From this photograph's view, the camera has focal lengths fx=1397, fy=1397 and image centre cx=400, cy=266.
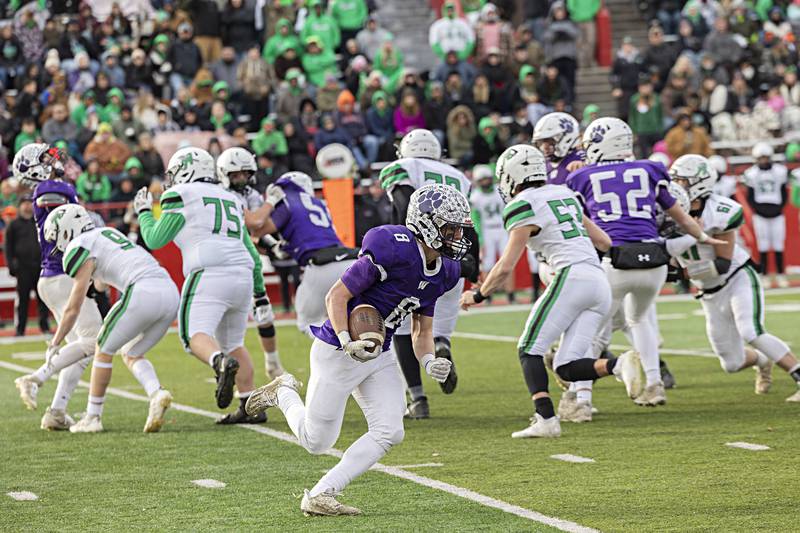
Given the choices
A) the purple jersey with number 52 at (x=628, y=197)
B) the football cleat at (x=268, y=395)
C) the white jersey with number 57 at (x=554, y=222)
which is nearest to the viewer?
the football cleat at (x=268, y=395)

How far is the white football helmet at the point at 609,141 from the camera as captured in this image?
8.54 m

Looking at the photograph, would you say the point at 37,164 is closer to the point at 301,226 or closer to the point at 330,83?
the point at 301,226

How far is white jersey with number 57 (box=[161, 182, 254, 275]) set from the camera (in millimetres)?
8297

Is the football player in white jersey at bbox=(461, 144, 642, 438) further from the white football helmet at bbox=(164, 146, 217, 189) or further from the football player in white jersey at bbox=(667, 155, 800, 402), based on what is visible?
the white football helmet at bbox=(164, 146, 217, 189)

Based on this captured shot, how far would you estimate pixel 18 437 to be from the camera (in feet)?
27.2

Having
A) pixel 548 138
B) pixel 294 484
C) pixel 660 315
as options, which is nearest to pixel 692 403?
pixel 548 138

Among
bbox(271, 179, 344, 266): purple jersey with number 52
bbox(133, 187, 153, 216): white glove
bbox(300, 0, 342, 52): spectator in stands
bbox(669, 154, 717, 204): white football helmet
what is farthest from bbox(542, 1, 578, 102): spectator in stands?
bbox(133, 187, 153, 216): white glove

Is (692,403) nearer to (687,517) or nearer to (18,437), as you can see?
(687,517)

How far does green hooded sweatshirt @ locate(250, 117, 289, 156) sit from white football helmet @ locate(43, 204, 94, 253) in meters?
9.96

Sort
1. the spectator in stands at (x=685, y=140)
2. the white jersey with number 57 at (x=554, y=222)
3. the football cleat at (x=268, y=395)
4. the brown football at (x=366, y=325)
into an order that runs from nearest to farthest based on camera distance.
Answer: the brown football at (x=366, y=325) < the football cleat at (x=268, y=395) < the white jersey with number 57 at (x=554, y=222) < the spectator in stands at (x=685, y=140)

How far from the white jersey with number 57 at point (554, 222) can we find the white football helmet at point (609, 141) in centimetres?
88

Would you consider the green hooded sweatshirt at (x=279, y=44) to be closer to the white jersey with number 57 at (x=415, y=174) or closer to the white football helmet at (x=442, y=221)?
the white jersey with number 57 at (x=415, y=174)

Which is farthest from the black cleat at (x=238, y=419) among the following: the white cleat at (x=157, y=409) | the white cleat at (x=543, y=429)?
the white cleat at (x=543, y=429)

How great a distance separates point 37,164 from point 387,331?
4.21 meters
